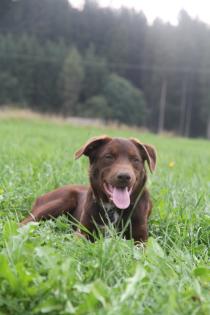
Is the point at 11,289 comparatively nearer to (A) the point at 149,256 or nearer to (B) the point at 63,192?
(A) the point at 149,256

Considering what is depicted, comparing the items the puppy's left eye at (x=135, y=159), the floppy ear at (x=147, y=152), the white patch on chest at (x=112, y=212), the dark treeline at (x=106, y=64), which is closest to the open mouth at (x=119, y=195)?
the white patch on chest at (x=112, y=212)

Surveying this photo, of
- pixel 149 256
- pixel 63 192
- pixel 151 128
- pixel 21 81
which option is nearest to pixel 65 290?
pixel 149 256

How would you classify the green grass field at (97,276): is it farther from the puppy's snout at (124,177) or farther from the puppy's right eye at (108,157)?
the puppy's right eye at (108,157)

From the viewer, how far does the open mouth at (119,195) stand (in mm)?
3946

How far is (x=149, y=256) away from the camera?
109 inches

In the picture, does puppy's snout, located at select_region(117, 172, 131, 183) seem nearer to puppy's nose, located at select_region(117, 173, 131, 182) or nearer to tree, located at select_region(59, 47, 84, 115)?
puppy's nose, located at select_region(117, 173, 131, 182)

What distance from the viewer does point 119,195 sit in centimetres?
399

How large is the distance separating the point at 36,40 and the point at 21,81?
5.55 meters

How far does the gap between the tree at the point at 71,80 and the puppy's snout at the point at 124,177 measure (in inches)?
2204

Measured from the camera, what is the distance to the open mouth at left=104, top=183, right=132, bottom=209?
395 cm

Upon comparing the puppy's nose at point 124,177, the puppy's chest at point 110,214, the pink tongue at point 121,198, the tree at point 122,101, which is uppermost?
the puppy's nose at point 124,177

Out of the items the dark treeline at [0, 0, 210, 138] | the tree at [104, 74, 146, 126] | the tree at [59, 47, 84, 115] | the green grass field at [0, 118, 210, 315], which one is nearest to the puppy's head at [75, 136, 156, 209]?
the green grass field at [0, 118, 210, 315]

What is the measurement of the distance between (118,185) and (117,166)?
5.7 inches

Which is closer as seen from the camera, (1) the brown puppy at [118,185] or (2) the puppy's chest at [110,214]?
(1) the brown puppy at [118,185]
